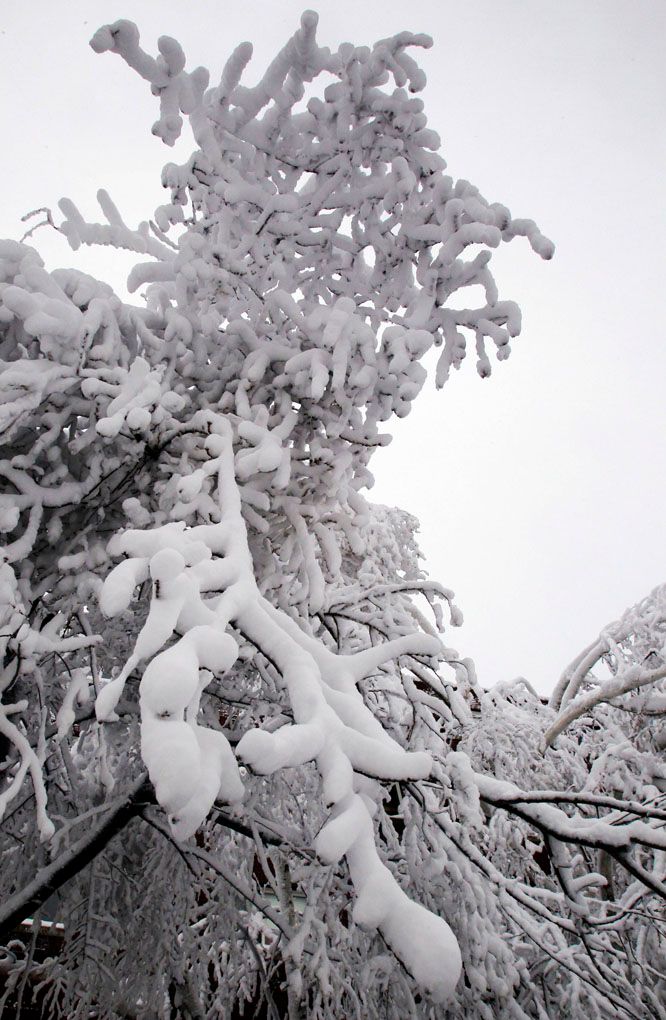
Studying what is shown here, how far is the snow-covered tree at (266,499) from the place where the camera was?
171 cm

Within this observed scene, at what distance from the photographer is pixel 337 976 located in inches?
89.6

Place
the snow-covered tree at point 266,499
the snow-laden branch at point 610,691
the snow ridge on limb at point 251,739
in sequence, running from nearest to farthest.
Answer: the snow ridge on limb at point 251,739 → the snow-covered tree at point 266,499 → the snow-laden branch at point 610,691

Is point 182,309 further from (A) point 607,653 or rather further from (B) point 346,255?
(A) point 607,653

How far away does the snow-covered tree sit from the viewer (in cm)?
171

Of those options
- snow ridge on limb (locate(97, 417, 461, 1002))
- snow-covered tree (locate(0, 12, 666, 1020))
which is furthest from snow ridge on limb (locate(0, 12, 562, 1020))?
snow ridge on limb (locate(97, 417, 461, 1002))

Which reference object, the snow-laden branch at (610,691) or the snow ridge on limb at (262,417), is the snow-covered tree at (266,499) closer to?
the snow ridge on limb at (262,417)

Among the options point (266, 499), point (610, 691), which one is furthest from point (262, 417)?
point (610, 691)

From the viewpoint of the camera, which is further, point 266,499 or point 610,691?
point 610,691

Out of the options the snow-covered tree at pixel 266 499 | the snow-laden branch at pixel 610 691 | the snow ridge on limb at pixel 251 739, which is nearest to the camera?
the snow ridge on limb at pixel 251 739

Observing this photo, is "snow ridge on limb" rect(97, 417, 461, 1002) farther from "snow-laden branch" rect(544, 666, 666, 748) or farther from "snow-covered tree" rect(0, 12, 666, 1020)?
"snow-laden branch" rect(544, 666, 666, 748)

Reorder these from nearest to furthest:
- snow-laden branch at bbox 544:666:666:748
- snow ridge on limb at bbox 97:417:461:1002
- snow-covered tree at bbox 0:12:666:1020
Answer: snow ridge on limb at bbox 97:417:461:1002 < snow-covered tree at bbox 0:12:666:1020 < snow-laden branch at bbox 544:666:666:748

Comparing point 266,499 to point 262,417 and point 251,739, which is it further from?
point 251,739

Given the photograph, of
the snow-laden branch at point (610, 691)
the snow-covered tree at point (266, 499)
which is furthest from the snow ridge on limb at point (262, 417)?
the snow-laden branch at point (610, 691)

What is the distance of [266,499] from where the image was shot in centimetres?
212
